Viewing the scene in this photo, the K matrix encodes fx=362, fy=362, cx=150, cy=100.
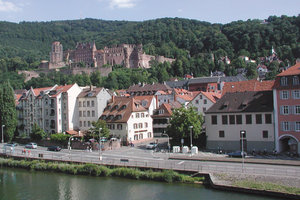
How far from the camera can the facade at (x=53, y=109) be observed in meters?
70.5

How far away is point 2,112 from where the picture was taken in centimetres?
7194

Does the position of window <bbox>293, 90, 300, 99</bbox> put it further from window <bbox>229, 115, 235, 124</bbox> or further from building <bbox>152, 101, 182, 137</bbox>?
building <bbox>152, 101, 182, 137</bbox>

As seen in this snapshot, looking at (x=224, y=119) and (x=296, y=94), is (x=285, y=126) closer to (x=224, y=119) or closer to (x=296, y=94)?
(x=296, y=94)

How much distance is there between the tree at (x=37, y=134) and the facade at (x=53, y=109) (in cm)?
248

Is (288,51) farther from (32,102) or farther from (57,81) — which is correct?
(32,102)

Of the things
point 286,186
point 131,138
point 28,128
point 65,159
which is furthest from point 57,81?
→ point 286,186

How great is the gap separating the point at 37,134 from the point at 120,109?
16953 millimetres

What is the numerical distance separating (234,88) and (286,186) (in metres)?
35.0

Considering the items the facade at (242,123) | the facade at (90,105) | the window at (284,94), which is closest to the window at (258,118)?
the facade at (242,123)

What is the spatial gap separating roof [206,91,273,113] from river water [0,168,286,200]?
744 inches

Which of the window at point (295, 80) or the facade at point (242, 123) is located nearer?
the window at point (295, 80)

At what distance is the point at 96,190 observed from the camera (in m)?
38.2

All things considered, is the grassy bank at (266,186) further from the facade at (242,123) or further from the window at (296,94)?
the window at (296,94)

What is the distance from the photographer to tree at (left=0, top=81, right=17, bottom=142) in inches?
2835
